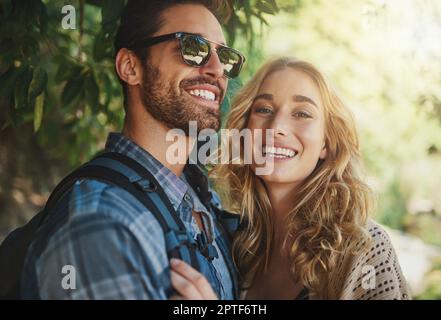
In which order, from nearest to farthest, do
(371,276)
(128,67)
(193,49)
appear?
(371,276), (193,49), (128,67)

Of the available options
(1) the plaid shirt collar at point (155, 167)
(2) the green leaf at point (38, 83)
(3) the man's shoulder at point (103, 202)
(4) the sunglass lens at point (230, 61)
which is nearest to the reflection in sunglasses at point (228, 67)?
(4) the sunglass lens at point (230, 61)

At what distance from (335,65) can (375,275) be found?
3.39ft

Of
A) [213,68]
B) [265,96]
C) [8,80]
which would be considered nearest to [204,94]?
[213,68]

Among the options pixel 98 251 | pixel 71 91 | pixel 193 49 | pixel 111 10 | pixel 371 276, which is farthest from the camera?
pixel 71 91

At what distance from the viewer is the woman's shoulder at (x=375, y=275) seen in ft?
5.85

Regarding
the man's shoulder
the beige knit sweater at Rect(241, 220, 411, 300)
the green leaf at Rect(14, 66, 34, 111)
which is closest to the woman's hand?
the man's shoulder

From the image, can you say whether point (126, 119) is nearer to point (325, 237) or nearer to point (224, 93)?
point (224, 93)

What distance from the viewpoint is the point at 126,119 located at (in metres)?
2.01

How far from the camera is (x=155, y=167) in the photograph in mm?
1861

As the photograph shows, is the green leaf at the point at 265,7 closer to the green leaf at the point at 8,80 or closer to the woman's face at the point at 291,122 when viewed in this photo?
the woman's face at the point at 291,122

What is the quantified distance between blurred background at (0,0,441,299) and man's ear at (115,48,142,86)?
0.23m

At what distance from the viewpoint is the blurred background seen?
2.19 m

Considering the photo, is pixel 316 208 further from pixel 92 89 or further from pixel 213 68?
pixel 92 89

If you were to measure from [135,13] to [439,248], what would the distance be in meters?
2.39
